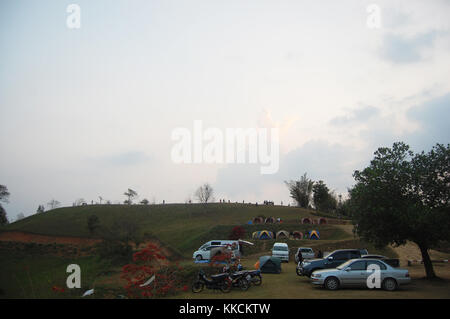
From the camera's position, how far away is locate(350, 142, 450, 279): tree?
19094 millimetres

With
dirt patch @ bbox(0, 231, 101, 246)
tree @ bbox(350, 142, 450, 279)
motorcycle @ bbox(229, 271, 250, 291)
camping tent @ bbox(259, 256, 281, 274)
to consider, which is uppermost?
tree @ bbox(350, 142, 450, 279)

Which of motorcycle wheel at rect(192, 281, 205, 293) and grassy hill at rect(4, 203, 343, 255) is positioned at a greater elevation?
motorcycle wheel at rect(192, 281, 205, 293)

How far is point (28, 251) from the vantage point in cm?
3991

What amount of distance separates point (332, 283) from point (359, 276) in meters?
1.26

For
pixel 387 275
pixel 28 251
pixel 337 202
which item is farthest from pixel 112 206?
pixel 387 275

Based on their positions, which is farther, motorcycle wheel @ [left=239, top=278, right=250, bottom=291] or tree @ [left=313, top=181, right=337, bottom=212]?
tree @ [left=313, top=181, right=337, bottom=212]

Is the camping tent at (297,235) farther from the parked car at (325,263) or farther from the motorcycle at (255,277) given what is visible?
the motorcycle at (255,277)

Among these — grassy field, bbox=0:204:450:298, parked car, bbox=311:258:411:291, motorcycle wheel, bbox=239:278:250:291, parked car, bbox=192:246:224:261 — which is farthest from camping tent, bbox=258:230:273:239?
parked car, bbox=311:258:411:291

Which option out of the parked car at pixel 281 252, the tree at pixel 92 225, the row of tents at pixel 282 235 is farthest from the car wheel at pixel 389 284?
the tree at pixel 92 225

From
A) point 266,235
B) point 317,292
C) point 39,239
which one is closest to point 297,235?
point 266,235

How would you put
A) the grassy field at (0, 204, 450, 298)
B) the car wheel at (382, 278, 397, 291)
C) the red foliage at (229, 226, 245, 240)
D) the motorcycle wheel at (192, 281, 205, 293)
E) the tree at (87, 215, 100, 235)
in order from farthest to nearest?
the tree at (87, 215, 100, 235)
the red foliage at (229, 226, 245, 240)
the motorcycle wheel at (192, 281, 205, 293)
the grassy field at (0, 204, 450, 298)
the car wheel at (382, 278, 397, 291)

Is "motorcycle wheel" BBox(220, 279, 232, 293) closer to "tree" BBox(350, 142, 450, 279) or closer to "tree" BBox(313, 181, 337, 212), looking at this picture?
"tree" BBox(350, 142, 450, 279)
